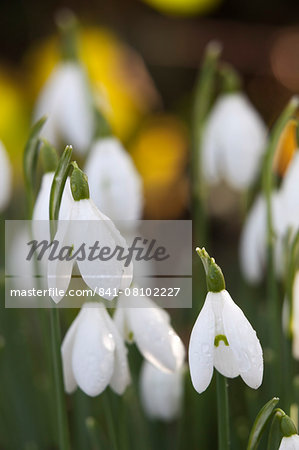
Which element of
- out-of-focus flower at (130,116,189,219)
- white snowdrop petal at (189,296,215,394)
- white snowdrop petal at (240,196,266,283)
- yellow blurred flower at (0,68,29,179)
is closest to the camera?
white snowdrop petal at (189,296,215,394)

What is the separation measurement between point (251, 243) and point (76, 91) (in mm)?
464

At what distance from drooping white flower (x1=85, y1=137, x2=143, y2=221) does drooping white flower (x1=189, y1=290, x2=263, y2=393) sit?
0.45 m

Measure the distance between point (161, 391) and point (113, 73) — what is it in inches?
58.6

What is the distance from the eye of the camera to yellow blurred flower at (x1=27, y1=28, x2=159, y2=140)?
231cm

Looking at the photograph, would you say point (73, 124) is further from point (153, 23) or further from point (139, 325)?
point (153, 23)

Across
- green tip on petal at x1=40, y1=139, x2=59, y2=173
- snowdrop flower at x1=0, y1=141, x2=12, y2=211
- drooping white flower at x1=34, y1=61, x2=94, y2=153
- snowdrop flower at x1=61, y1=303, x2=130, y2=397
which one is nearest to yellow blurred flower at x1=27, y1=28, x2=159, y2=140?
drooping white flower at x1=34, y1=61, x2=94, y2=153

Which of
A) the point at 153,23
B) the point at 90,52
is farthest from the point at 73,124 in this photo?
the point at 153,23

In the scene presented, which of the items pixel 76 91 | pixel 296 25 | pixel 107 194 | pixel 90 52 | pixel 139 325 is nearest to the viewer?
pixel 139 325

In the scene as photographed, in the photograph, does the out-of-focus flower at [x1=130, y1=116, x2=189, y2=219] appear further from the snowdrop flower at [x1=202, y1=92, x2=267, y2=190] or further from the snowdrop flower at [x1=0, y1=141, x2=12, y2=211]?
the snowdrop flower at [x1=0, y1=141, x2=12, y2=211]

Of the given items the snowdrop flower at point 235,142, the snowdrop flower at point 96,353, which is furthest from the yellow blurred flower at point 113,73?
the snowdrop flower at point 96,353

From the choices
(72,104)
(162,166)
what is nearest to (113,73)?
(162,166)

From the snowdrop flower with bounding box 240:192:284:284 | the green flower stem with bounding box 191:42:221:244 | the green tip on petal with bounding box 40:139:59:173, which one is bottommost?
the snowdrop flower with bounding box 240:192:284:284

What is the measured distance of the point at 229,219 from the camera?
249 centimetres

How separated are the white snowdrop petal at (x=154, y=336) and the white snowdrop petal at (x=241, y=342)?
0.49ft
